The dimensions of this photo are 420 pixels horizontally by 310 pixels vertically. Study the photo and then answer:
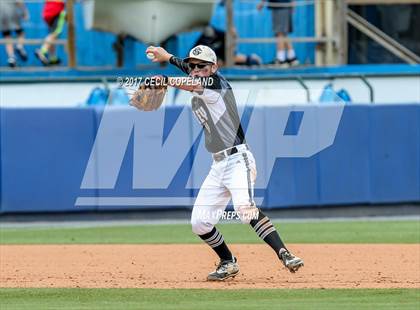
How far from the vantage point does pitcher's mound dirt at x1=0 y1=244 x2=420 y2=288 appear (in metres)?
10.2

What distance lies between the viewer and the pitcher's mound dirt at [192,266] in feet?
33.4

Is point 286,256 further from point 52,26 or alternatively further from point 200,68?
point 52,26

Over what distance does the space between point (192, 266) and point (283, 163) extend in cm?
617

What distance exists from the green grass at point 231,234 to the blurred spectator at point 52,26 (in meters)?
5.23

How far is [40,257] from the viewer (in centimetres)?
1266

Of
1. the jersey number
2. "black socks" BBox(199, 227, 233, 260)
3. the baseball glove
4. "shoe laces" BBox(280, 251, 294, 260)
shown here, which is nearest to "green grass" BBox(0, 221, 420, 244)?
"black socks" BBox(199, 227, 233, 260)

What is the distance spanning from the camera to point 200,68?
9.99m

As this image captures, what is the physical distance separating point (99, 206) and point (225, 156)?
25.2 ft

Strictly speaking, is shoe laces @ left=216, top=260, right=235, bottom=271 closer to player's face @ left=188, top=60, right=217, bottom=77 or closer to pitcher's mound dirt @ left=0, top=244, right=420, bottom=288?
pitcher's mound dirt @ left=0, top=244, right=420, bottom=288

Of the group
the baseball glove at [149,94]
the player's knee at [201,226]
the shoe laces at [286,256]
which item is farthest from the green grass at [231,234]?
the baseball glove at [149,94]

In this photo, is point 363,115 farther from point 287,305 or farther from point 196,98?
point 287,305

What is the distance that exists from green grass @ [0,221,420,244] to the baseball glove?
4.76m

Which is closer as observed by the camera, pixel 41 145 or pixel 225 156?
pixel 225 156

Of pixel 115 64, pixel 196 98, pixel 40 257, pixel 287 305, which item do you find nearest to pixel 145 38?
pixel 115 64
